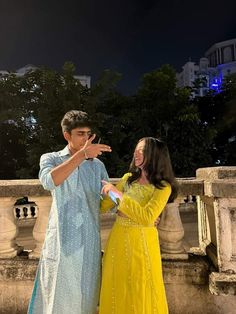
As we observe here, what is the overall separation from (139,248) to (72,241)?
40 cm

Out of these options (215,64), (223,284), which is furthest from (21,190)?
(215,64)

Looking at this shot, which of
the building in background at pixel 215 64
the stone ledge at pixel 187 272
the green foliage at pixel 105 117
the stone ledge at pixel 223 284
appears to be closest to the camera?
the stone ledge at pixel 223 284

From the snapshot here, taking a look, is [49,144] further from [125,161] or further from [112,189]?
[112,189]

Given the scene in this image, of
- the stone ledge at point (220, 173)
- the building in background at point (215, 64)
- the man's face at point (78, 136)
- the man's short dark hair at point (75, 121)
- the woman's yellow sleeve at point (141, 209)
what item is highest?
the building in background at point (215, 64)

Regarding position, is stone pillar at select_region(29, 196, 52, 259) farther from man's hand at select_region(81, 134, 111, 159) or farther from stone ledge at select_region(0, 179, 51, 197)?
man's hand at select_region(81, 134, 111, 159)

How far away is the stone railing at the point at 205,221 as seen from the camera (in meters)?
2.11

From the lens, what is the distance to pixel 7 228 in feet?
8.00

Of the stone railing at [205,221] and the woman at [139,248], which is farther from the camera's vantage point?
the stone railing at [205,221]

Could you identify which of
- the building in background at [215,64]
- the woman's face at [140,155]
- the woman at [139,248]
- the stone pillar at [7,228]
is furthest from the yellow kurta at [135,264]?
the building in background at [215,64]

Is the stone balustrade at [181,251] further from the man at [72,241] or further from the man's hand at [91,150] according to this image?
the man's hand at [91,150]

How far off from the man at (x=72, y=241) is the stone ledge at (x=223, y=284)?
86 cm

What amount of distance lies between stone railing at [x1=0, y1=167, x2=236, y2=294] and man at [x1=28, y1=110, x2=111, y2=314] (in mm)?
679

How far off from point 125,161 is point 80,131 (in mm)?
9118

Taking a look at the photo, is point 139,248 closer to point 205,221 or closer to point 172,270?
point 172,270
